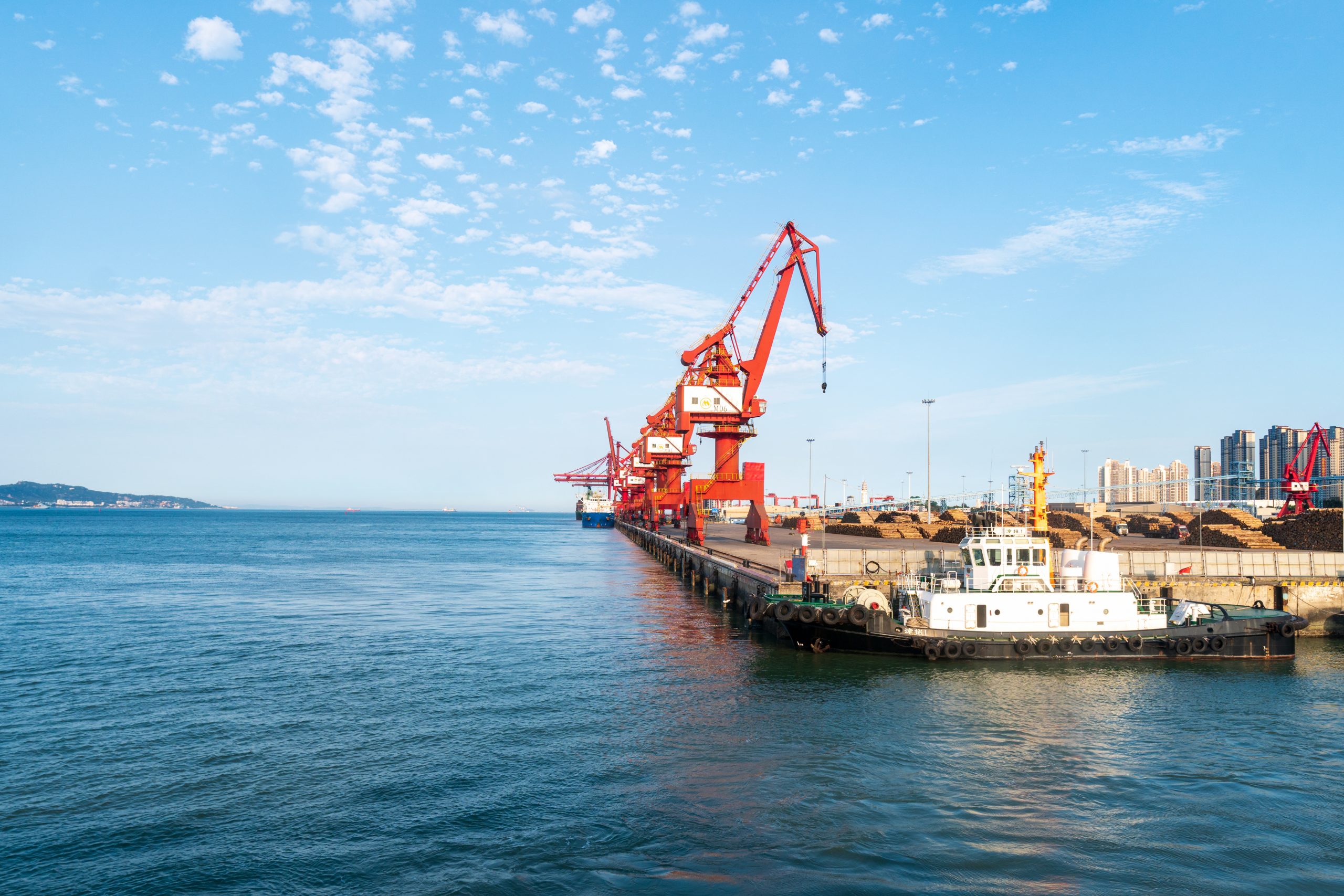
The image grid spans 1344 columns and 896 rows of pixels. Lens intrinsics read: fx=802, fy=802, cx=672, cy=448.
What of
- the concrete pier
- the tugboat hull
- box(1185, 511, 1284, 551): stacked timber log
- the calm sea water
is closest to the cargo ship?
the tugboat hull

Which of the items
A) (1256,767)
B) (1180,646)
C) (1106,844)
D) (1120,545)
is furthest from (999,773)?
(1120,545)

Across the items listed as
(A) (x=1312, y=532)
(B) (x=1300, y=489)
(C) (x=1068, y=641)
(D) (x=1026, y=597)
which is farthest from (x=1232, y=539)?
(B) (x=1300, y=489)

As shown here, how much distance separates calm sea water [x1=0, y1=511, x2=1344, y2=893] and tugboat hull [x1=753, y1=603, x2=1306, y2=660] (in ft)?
2.63

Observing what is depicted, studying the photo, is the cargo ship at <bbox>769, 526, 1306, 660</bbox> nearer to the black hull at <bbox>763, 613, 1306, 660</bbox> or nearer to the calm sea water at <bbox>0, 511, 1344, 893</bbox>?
the black hull at <bbox>763, 613, 1306, 660</bbox>

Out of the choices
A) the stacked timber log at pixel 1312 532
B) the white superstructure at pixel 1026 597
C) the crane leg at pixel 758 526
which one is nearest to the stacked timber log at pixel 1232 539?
the stacked timber log at pixel 1312 532

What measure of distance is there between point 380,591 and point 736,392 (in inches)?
1462

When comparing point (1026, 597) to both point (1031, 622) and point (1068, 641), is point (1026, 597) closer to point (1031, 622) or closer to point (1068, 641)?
point (1031, 622)

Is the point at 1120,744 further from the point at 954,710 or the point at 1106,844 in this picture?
the point at 1106,844

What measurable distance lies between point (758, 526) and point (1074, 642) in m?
45.2

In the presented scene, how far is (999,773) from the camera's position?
2016cm

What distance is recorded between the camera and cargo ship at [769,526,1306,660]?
109 ft

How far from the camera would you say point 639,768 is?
798 inches

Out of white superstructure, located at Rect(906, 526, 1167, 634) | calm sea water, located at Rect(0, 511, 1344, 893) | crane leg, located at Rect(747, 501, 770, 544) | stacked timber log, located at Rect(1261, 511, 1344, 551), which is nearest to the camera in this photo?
calm sea water, located at Rect(0, 511, 1344, 893)

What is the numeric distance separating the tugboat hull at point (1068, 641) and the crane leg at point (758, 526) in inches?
1606
